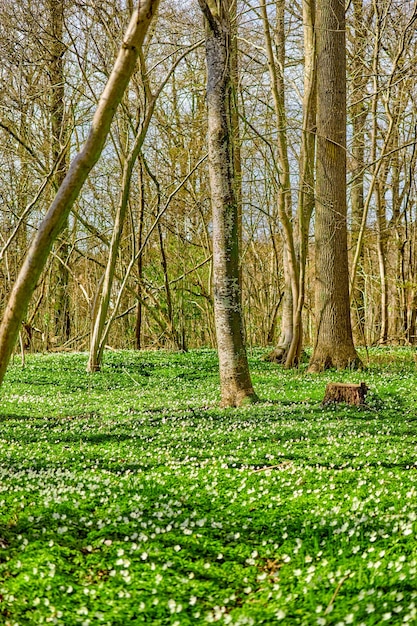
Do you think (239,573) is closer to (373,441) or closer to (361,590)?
(361,590)

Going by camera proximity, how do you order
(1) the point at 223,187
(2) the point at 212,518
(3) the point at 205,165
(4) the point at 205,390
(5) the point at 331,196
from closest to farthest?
(2) the point at 212,518, (1) the point at 223,187, (4) the point at 205,390, (5) the point at 331,196, (3) the point at 205,165

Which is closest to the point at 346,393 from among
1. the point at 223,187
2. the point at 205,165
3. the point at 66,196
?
the point at 223,187

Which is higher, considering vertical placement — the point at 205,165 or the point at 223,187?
the point at 205,165

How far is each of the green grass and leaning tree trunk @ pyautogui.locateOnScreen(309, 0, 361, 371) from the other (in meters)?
4.81

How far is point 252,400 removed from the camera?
10.7 m

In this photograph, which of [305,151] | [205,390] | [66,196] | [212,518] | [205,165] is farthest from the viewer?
[205,165]

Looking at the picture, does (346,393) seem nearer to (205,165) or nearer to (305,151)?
(305,151)

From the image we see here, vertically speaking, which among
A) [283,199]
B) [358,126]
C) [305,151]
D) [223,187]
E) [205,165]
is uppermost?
[358,126]

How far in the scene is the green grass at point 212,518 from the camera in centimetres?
391

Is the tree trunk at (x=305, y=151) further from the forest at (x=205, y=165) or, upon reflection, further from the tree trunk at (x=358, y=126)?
the tree trunk at (x=358, y=126)

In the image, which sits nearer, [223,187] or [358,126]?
[223,187]

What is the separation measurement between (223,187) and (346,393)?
161 inches

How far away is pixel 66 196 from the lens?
155 inches

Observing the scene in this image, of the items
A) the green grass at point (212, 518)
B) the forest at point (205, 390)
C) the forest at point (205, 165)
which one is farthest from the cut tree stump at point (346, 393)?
the forest at point (205, 165)
